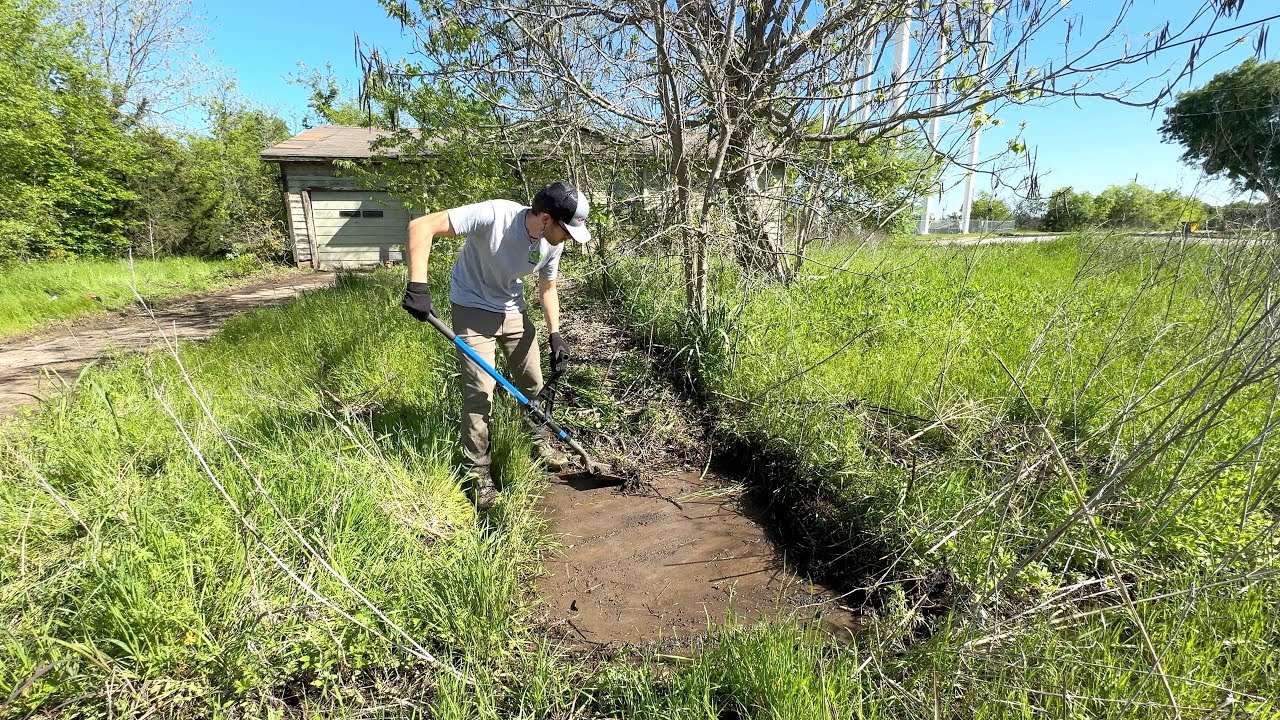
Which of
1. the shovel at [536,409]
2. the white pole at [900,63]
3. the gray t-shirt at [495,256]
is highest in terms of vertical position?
the white pole at [900,63]

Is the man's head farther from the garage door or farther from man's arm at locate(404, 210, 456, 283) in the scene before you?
the garage door

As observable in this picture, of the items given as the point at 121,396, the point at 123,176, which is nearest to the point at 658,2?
the point at 121,396

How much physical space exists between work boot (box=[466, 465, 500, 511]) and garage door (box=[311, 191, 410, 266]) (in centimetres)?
1208

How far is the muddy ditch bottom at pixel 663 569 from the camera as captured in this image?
2.37 metres

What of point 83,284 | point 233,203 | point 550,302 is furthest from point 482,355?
point 233,203

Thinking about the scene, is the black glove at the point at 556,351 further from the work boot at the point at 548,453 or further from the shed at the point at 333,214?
the shed at the point at 333,214

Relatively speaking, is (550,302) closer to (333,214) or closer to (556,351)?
(556,351)

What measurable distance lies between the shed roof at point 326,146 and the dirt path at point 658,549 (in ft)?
34.2

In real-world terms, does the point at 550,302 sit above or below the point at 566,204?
below

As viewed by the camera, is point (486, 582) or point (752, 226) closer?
point (486, 582)

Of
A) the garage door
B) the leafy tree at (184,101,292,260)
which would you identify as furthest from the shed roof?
the leafy tree at (184,101,292,260)

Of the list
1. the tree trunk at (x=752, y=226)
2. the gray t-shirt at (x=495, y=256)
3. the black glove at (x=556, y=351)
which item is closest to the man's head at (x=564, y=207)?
the gray t-shirt at (x=495, y=256)

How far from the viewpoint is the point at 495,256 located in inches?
121

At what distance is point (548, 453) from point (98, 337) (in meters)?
6.81
